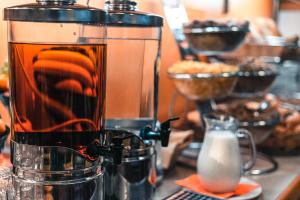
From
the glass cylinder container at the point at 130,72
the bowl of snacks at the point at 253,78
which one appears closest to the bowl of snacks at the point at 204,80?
the bowl of snacks at the point at 253,78

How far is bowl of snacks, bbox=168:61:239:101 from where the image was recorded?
3.86 feet

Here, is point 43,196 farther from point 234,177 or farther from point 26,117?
point 234,177

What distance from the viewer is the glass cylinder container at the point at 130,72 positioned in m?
0.79

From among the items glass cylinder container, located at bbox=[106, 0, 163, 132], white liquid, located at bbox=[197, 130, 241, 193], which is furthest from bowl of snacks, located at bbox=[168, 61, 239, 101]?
glass cylinder container, located at bbox=[106, 0, 163, 132]

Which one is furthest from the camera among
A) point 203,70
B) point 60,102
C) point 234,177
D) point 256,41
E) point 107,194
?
point 256,41

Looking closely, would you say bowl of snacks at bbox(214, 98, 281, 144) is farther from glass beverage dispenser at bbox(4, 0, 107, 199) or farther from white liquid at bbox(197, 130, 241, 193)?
glass beverage dispenser at bbox(4, 0, 107, 199)

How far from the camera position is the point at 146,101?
834 millimetres

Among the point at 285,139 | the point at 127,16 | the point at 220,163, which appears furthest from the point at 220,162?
the point at 285,139

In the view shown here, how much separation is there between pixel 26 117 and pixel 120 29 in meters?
0.26

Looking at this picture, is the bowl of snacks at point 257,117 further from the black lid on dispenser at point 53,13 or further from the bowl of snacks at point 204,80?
the black lid on dispenser at point 53,13

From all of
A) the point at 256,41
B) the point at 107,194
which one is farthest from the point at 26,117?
the point at 256,41

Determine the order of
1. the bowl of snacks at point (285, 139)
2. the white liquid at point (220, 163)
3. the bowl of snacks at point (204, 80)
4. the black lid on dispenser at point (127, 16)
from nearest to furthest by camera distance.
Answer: the black lid on dispenser at point (127, 16), the white liquid at point (220, 163), the bowl of snacks at point (204, 80), the bowl of snacks at point (285, 139)

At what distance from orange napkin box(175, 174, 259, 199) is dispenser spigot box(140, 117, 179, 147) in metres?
0.24

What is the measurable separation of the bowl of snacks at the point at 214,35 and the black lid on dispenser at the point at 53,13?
0.64 meters
